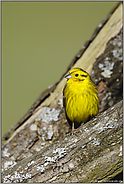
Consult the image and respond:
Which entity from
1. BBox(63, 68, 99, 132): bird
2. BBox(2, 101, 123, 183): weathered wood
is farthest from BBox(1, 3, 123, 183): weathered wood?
BBox(63, 68, 99, 132): bird

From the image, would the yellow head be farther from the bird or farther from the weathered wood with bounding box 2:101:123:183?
the weathered wood with bounding box 2:101:123:183

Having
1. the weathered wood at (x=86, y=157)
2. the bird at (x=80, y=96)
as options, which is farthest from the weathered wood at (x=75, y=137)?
the bird at (x=80, y=96)

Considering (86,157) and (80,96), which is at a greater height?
(80,96)

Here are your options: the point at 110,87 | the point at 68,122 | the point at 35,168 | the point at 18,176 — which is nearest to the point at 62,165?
the point at 35,168

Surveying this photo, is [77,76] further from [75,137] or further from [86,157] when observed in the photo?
[86,157]

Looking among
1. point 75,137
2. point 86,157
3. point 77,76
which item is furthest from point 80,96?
point 86,157

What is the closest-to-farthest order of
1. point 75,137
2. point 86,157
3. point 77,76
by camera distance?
point 86,157 < point 75,137 < point 77,76

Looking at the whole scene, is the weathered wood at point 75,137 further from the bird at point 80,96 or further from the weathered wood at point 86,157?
the bird at point 80,96
